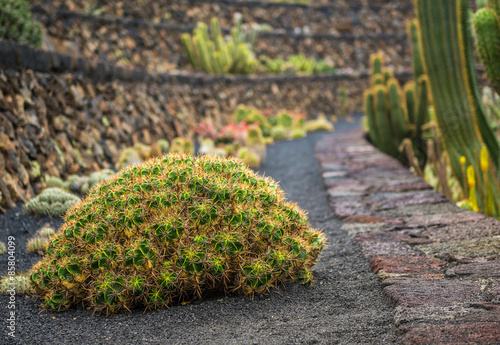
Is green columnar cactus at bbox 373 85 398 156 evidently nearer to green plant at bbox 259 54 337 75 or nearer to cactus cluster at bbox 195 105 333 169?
cactus cluster at bbox 195 105 333 169

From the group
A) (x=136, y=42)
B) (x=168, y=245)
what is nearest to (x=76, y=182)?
(x=168, y=245)

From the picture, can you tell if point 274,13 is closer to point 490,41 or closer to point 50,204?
point 490,41

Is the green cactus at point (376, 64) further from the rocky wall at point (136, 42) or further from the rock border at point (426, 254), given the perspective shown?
the rock border at point (426, 254)

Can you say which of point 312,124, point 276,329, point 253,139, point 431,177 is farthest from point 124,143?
point 312,124

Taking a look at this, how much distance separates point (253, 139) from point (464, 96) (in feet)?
10.5

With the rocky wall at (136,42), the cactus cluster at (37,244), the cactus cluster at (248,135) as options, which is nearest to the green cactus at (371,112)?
the cactus cluster at (248,135)

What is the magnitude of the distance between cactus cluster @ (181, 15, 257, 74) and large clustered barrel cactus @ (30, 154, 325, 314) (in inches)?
380

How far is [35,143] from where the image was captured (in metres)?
4.55

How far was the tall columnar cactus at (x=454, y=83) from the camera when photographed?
4.40 m

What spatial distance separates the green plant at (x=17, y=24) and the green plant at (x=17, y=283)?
13.1 feet

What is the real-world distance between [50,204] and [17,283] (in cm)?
136

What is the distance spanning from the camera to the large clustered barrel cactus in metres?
2.28

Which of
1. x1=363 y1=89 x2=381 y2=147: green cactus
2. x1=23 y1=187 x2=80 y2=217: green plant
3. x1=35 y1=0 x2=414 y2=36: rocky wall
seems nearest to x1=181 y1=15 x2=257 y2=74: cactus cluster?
x1=35 y1=0 x2=414 y2=36: rocky wall

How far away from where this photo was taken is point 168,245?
2.31m
